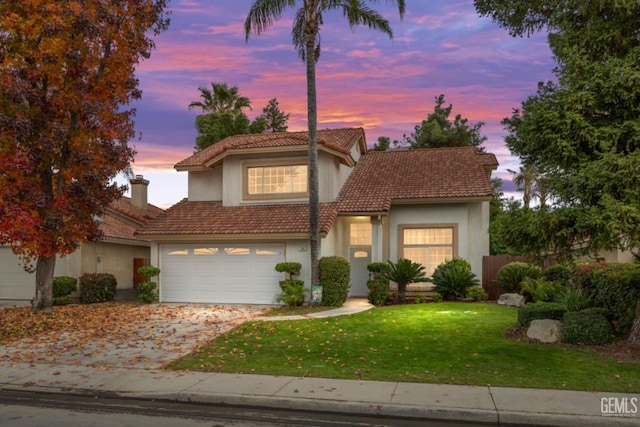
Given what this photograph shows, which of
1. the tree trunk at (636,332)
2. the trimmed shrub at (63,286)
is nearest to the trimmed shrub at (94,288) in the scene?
the trimmed shrub at (63,286)

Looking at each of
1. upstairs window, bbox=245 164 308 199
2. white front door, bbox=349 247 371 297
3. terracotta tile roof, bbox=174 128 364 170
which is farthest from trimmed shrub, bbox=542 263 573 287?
upstairs window, bbox=245 164 308 199

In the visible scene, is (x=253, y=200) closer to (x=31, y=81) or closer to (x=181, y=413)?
(x=31, y=81)

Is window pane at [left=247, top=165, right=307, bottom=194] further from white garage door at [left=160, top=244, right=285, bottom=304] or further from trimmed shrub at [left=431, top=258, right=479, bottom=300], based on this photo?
trimmed shrub at [left=431, top=258, right=479, bottom=300]

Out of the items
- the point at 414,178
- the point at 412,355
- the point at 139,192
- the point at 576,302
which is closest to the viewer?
the point at 412,355

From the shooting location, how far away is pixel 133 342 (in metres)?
11.8

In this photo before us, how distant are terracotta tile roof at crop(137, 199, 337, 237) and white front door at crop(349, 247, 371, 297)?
2554 mm

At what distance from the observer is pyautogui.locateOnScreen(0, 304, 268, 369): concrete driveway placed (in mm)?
10195

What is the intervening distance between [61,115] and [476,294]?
48.7 feet

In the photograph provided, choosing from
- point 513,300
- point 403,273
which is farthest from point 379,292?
point 513,300

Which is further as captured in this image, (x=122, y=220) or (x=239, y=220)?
(x=122, y=220)

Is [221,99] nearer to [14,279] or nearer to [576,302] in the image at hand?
[14,279]

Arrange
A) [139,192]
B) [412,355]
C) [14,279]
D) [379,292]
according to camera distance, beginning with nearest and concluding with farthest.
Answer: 1. [412,355]
2. [379,292]
3. [14,279]
4. [139,192]

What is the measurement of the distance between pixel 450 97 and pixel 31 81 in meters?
32.1

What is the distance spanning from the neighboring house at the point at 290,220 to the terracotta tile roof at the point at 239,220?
0.14 ft
